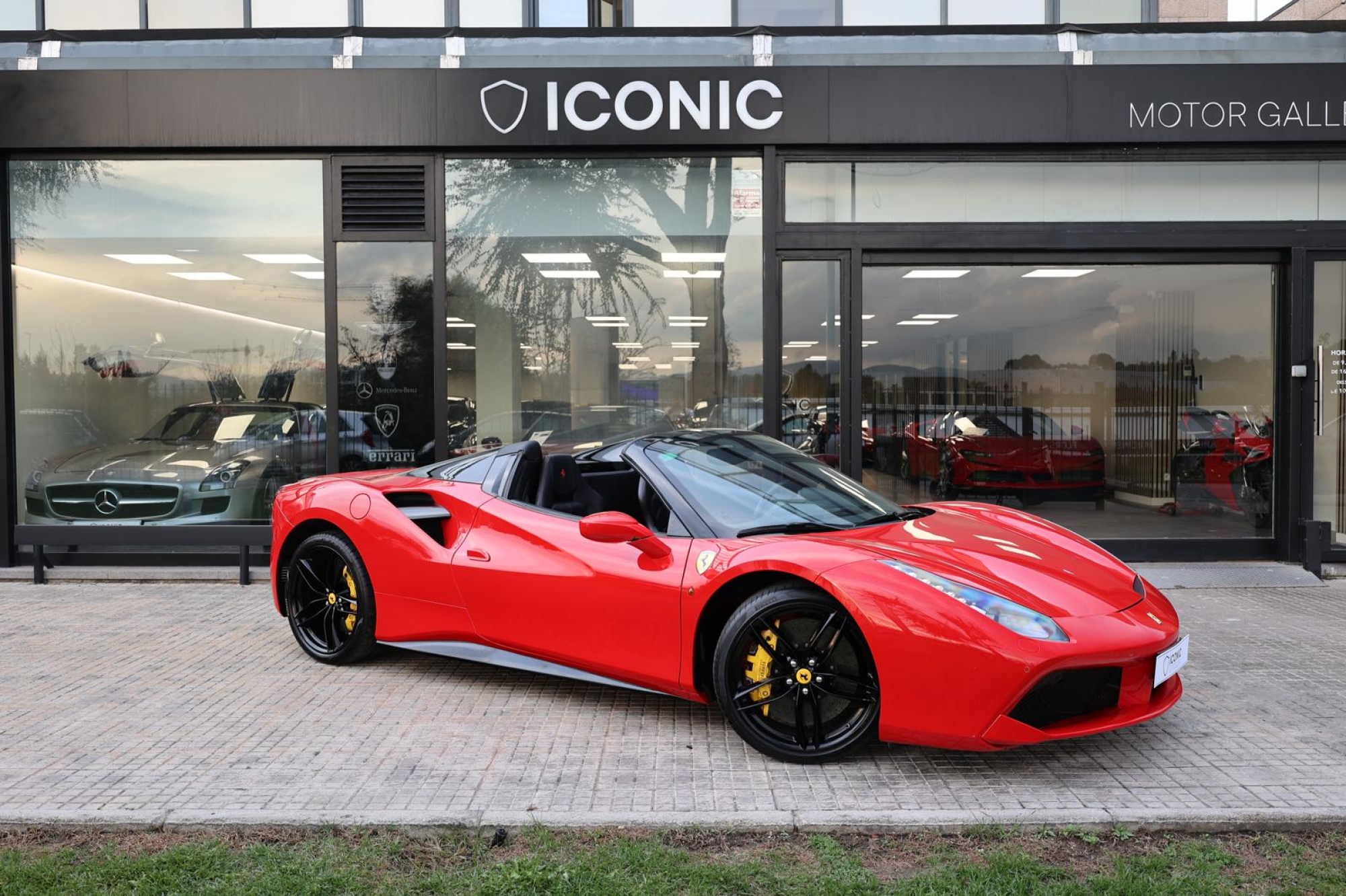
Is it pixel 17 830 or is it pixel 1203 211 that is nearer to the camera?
pixel 17 830

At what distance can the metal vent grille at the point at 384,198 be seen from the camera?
8195 millimetres

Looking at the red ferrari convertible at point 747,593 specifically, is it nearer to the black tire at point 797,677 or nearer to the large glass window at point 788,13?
the black tire at point 797,677

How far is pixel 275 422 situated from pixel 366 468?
0.99m

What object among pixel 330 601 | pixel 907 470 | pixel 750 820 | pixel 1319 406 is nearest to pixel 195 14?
pixel 330 601

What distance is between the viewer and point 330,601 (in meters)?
5.19

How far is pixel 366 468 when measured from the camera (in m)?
8.32

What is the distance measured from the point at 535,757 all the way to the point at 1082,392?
668 cm

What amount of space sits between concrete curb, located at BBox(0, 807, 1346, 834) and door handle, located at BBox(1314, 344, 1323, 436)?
609cm

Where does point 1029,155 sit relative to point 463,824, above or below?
above

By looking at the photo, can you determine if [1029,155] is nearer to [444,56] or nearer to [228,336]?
[444,56]

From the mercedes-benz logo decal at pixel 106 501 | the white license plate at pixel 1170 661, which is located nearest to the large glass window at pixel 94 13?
the mercedes-benz logo decal at pixel 106 501

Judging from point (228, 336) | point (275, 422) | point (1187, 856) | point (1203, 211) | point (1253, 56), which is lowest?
point (1187, 856)

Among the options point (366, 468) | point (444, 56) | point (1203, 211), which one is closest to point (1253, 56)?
point (1203, 211)

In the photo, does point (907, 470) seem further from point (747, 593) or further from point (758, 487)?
point (747, 593)
